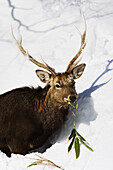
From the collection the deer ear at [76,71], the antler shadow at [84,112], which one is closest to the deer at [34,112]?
the deer ear at [76,71]

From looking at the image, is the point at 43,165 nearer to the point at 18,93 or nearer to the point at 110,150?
the point at 110,150

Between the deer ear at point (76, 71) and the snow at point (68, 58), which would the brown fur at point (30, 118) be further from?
the deer ear at point (76, 71)

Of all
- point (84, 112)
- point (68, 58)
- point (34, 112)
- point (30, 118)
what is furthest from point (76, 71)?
point (68, 58)

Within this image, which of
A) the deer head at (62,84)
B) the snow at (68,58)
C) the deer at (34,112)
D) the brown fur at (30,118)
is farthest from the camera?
the brown fur at (30,118)

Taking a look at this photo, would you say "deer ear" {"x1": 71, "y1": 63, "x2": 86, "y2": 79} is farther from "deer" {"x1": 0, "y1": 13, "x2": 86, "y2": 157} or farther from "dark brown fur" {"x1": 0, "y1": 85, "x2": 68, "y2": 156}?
"dark brown fur" {"x1": 0, "y1": 85, "x2": 68, "y2": 156}

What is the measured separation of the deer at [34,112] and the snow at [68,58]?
0.23 meters

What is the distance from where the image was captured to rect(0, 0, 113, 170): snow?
3.89m

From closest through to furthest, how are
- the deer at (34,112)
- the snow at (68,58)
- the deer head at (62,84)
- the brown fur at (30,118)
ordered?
the snow at (68,58), the deer head at (62,84), the deer at (34,112), the brown fur at (30,118)

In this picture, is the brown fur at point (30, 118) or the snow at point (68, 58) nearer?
the snow at point (68, 58)

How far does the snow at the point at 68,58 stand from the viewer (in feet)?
12.8

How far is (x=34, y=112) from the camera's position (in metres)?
4.73

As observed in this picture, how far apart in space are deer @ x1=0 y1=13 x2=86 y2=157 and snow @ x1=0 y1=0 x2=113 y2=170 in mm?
227

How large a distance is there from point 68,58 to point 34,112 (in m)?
2.16

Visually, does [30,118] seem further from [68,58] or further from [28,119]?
[68,58]
